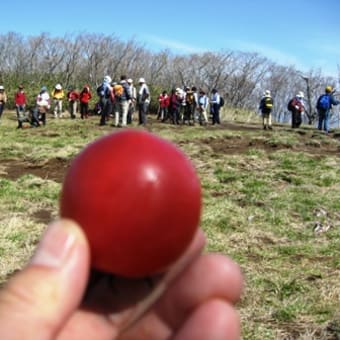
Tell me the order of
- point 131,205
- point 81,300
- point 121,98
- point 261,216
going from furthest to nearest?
1. point 121,98
2. point 261,216
3. point 81,300
4. point 131,205

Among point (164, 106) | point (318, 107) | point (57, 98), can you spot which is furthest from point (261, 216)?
point (57, 98)

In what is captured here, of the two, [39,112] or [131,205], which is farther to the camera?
[39,112]

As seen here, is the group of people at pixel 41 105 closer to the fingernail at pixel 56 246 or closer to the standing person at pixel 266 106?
the standing person at pixel 266 106

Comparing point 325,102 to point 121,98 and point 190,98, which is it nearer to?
point 190,98

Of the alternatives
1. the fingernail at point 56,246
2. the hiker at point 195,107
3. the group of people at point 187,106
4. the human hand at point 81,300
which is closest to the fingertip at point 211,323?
the human hand at point 81,300

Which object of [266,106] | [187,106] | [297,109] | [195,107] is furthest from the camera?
[195,107]

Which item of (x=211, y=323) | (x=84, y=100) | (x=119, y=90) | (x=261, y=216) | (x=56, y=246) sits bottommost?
(x=261, y=216)

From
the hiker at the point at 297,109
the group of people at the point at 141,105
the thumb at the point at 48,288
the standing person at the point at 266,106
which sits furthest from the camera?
the hiker at the point at 297,109
